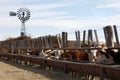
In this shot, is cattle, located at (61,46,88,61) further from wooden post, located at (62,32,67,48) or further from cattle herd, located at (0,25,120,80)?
wooden post, located at (62,32,67,48)

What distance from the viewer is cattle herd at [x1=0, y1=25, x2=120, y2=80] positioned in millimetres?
13227

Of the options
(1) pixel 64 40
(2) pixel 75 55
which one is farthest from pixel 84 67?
(1) pixel 64 40

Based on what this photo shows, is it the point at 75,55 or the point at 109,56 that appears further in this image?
the point at 75,55

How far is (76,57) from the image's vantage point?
1941 cm

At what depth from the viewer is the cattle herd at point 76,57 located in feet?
43.4

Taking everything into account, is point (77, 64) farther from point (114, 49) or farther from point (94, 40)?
point (94, 40)

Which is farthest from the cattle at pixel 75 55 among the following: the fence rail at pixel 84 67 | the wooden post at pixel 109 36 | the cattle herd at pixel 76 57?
the wooden post at pixel 109 36

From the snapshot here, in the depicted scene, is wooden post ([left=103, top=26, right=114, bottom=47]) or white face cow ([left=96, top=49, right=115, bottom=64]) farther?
wooden post ([left=103, top=26, right=114, bottom=47])

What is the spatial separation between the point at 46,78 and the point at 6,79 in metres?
1.50

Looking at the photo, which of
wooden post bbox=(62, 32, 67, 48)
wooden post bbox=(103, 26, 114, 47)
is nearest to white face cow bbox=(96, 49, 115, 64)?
wooden post bbox=(103, 26, 114, 47)

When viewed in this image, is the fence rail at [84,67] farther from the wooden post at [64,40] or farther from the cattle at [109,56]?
the wooden post at [64,40]

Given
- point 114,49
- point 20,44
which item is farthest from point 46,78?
point 20,44

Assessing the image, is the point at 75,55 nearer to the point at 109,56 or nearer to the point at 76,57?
the point at 76,57

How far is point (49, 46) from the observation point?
78.0ft
